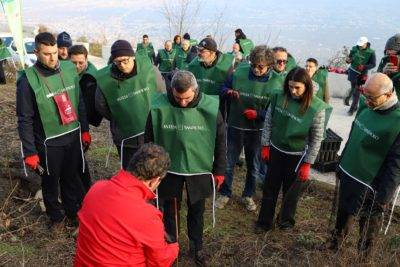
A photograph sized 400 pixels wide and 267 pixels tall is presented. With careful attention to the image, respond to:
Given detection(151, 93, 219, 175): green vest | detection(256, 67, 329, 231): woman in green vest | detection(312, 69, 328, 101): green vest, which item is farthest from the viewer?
detection(312, 69, 328, 101): green vest

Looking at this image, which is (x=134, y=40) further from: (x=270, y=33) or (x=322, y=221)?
(x=322, y=221)

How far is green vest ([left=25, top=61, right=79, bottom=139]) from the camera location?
3.92m

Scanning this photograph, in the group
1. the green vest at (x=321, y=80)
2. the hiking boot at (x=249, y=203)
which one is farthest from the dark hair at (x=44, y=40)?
the green vest at (x=321, y=80)

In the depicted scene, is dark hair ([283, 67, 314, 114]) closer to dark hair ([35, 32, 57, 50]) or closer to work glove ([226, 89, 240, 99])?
work glove ([226, 89, 240, 99])

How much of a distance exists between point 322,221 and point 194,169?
2069 mm

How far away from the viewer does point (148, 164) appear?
2449mm

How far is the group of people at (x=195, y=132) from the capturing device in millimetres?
3479

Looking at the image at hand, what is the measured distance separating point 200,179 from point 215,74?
209cm

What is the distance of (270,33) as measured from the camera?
18875 mm

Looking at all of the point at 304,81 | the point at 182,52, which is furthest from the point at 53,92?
the point at 182,52

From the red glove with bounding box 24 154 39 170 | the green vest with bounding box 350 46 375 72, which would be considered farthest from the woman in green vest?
the green vest with bounding box 350 46 375 72

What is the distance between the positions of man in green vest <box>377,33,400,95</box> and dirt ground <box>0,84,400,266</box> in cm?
163

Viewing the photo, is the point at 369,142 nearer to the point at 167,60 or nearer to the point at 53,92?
the point at 53,92

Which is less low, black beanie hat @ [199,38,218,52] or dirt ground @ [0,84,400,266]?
black beanie hat @ [199,38,218,52]
